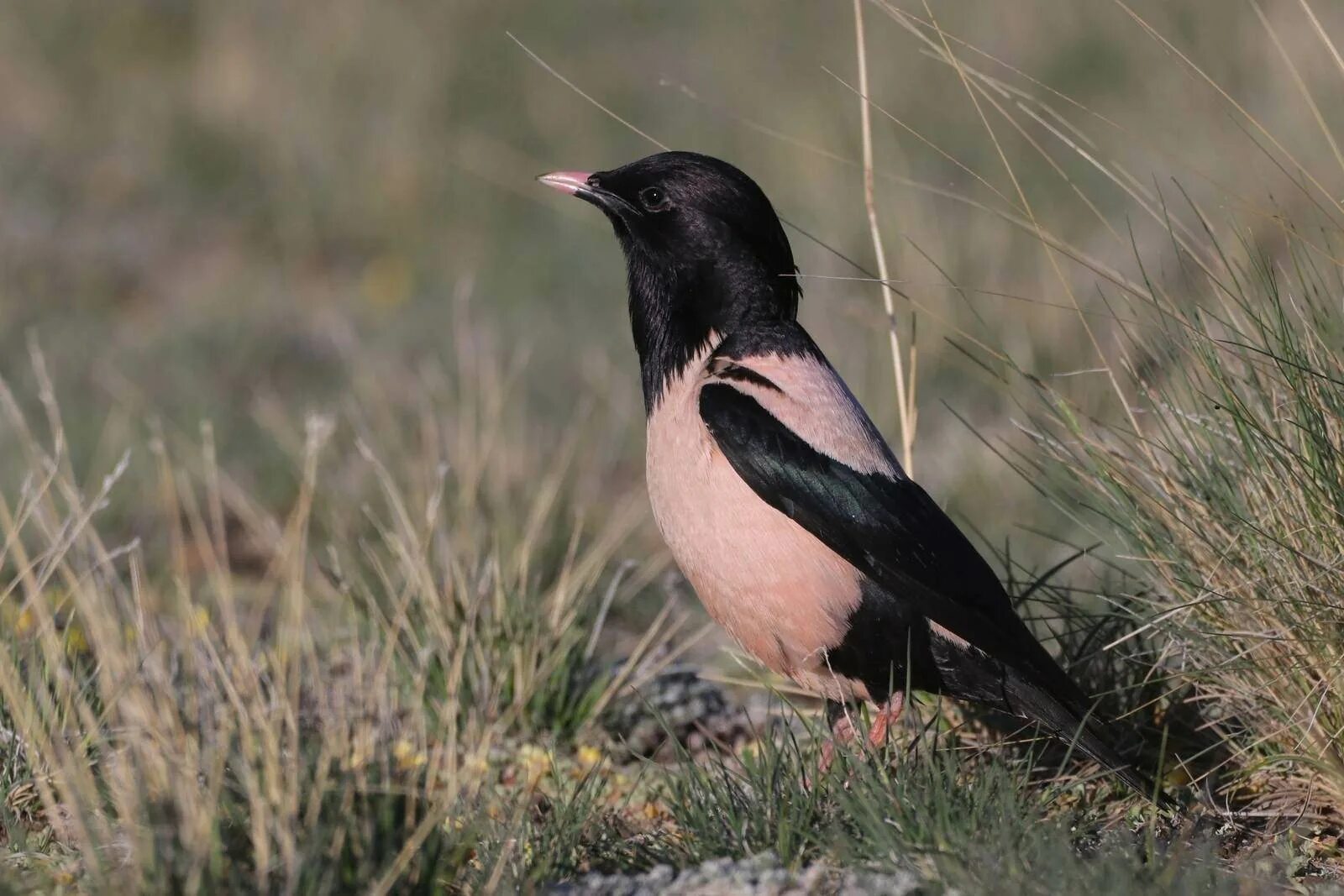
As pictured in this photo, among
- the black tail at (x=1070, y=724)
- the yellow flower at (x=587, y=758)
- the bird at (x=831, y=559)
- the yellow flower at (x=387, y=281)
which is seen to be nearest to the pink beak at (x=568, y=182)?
the bird at (x=831, y=559)

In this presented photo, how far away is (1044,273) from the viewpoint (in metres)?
8.45

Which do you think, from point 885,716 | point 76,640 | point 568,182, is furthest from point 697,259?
point 76,640

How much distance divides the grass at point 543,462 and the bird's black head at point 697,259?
297 millimetres

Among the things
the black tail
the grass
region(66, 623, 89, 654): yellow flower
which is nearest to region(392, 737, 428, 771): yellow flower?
the grass

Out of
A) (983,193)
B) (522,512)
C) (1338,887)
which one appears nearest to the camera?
(1338,887)

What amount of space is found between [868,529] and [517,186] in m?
8.09

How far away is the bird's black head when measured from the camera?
415 cm

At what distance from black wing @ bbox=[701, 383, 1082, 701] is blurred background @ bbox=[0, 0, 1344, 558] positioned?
2768mm

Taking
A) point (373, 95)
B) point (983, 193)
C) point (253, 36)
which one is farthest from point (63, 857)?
point (253, 36)

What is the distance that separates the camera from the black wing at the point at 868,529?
12.3ft

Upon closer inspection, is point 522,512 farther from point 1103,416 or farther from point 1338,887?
point 1338,887

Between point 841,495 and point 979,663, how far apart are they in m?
0.51

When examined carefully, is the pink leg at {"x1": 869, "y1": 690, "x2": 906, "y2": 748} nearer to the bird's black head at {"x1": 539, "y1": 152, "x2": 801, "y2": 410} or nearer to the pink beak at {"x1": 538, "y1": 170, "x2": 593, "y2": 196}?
the bird's black head at {"x1": 539, "y1": 152, "x2": 801, "y2": 410}

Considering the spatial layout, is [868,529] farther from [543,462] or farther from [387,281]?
[387,281]
